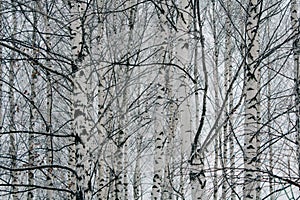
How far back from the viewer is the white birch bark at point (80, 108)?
401 centimetres

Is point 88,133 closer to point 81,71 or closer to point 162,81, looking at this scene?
point 81,71

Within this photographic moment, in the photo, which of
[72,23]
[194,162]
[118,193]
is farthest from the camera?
[118,193]

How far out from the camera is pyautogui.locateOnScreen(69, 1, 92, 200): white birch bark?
4.01m

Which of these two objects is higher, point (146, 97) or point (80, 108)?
point (146, 97)

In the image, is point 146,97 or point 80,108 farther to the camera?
point 146,97

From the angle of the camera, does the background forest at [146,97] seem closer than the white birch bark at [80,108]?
Yes

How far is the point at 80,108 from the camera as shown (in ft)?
13.7

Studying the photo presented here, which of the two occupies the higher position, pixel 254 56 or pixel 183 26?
pixel 183 26

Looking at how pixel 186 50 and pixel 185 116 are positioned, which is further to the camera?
pixel 186 50

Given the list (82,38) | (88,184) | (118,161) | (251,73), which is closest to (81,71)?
(82,38)

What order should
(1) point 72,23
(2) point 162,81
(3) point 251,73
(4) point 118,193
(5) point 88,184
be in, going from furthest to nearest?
(4) point 118,193 < (2) point 162,81 < (3) point 251,73 < (1) point 72,23 < (5) point 88,184

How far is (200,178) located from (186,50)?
1716mm

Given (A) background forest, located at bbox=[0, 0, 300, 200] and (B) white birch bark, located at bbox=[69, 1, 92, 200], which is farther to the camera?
(B) white birch bark, located at bbox=[69, 1, 92, 200]

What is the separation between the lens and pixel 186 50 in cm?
490
